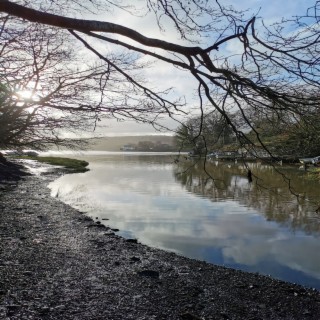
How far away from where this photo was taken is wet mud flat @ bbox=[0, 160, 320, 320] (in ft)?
19.5

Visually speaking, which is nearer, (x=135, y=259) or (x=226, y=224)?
(x=135, y=259)

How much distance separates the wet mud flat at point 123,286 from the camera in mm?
5957

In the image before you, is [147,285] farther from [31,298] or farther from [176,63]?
[176,63]

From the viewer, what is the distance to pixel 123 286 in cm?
715

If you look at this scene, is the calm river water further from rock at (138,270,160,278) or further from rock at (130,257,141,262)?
rock at (138,270,160,278)

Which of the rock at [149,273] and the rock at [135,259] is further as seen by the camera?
the rock at [135,259]

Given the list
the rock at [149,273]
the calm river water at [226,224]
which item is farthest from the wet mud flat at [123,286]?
the calm river water at [226,224]

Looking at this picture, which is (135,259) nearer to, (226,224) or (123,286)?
(123,286)

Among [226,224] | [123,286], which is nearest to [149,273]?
[123,286]

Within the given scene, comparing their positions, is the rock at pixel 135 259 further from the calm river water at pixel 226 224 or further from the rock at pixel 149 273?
the calm river water at pixel 226 224

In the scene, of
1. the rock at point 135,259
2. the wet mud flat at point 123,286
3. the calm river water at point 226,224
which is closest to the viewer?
the wet mud flat at point 123,286

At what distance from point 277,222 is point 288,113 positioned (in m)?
11.5

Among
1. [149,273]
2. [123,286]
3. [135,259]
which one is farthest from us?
[135,259]

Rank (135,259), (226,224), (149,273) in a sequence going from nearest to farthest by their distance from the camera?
(149,273) < (135,259) < (226,224)
